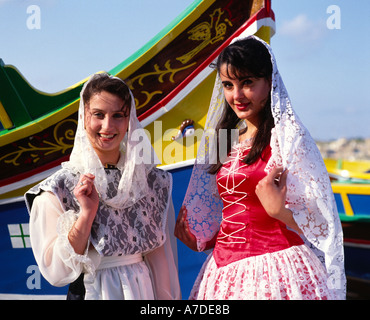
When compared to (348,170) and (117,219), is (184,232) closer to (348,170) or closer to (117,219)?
(117,219)

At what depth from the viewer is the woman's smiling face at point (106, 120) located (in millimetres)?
1908

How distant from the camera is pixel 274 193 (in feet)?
5.65

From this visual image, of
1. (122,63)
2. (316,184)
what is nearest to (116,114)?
(316,184)

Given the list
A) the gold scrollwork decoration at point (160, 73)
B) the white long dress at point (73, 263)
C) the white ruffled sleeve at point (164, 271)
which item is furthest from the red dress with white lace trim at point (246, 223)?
the gold scrollwork decoration at point (160, 73)

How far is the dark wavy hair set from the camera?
6.29ft

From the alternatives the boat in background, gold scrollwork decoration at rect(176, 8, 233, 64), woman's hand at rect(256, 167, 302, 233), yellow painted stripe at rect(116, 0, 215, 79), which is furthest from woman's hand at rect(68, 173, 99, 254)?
the boat in background

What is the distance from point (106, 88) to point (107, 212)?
49 centimetres

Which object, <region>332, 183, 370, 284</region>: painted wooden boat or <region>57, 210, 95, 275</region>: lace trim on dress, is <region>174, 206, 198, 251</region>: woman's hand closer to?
<region>57, 210, 95, 275</region>: lace trim on dress

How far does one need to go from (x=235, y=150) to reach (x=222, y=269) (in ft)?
1.60

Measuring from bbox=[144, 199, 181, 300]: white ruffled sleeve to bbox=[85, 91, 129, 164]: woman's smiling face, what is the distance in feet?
1.46

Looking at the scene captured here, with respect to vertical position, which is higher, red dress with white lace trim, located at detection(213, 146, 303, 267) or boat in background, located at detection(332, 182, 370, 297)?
red dress with white lace trim, located at detection(213, 146, 303, 267)

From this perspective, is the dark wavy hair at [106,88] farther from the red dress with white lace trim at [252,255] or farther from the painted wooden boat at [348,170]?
the painted wooden boat at [348,170]

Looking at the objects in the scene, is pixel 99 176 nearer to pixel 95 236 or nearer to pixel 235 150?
pixel 95 236

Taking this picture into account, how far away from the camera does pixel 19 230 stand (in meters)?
3.24
